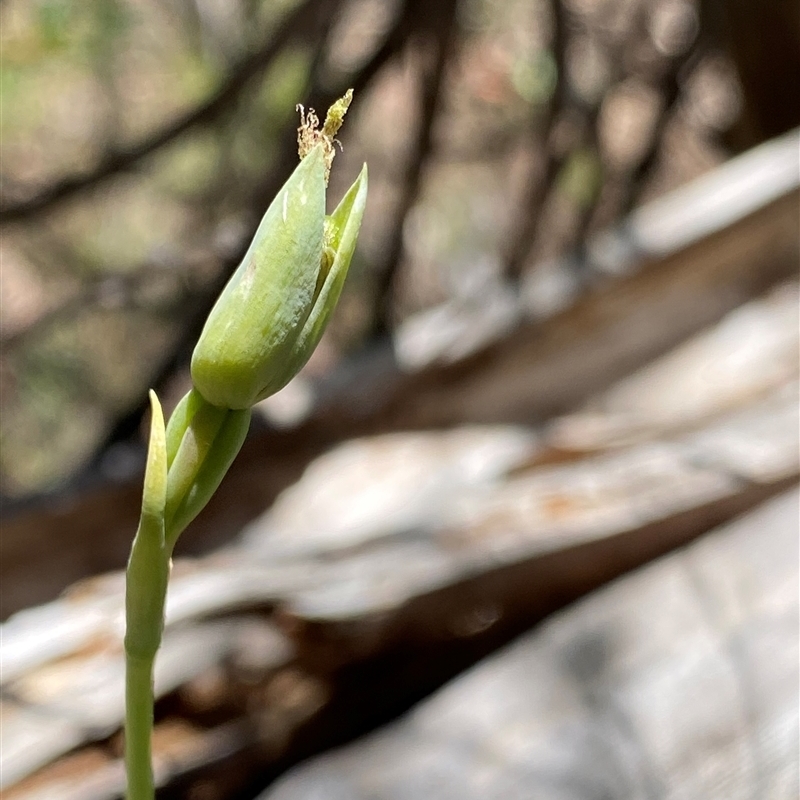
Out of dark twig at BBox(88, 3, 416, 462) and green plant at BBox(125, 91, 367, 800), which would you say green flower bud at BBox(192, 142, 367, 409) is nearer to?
green plant at BBox(125, 91, 367, 800)

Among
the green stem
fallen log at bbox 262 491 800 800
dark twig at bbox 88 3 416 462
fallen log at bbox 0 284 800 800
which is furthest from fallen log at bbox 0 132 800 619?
the green stem

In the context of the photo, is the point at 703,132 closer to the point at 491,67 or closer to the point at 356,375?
the point at 491,67

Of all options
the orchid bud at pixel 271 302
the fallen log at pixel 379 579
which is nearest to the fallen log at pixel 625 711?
the fallen log at pixel 379 579

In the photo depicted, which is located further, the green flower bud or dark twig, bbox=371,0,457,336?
dark twig, bbox=371,0,457,336

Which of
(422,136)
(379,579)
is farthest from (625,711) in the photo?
(422,136)

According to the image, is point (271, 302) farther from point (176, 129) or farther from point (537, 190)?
point (537, 190)

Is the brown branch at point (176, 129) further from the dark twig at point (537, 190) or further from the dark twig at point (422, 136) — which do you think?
the dark twig at point (537, 190)
